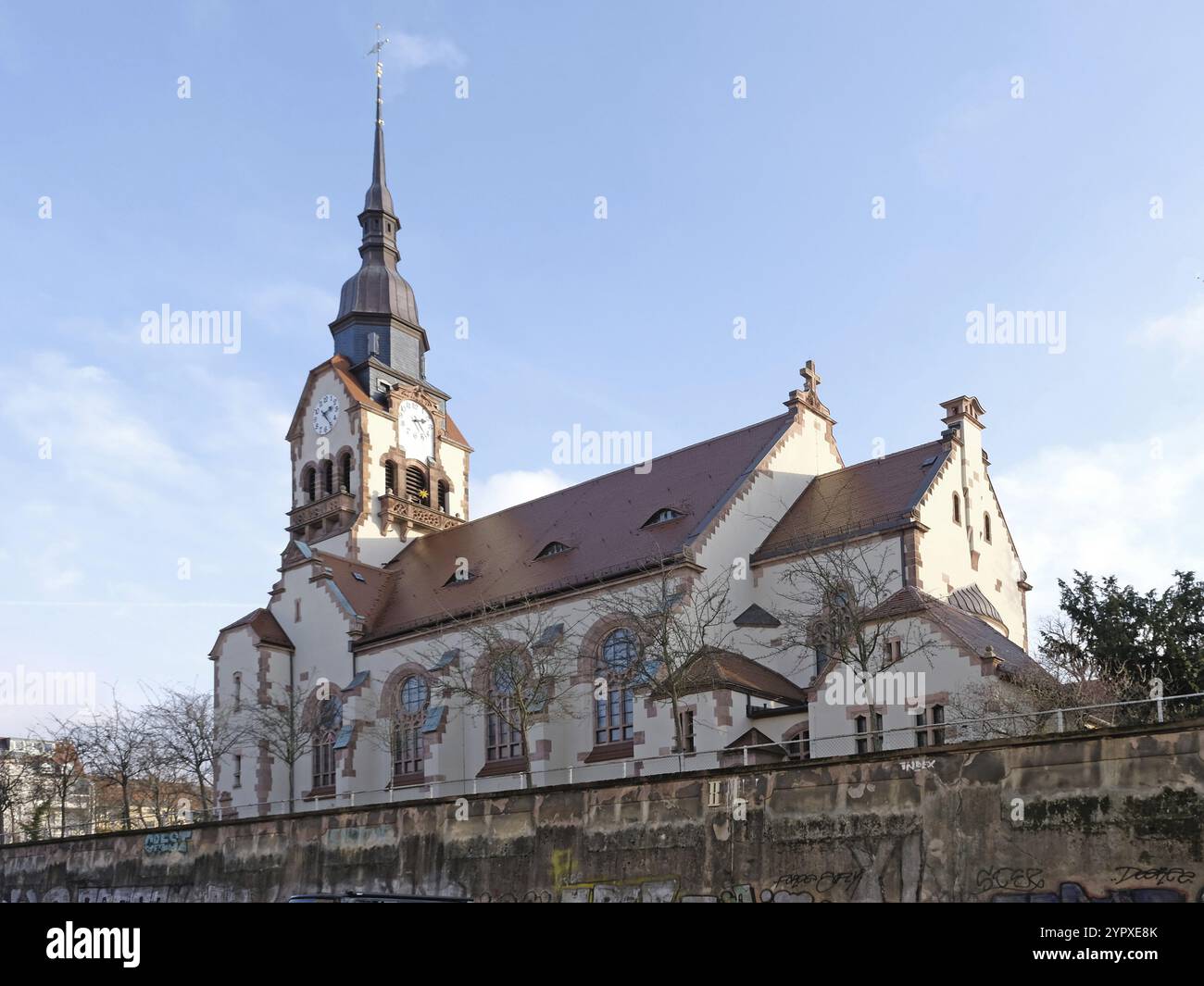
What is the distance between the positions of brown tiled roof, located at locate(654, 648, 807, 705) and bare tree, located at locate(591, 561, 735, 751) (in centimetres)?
5

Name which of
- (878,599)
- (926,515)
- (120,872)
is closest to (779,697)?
(878,599)

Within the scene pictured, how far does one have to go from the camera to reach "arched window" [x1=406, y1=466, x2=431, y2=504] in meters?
56.4

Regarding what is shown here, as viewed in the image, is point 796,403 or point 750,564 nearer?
point 750,564

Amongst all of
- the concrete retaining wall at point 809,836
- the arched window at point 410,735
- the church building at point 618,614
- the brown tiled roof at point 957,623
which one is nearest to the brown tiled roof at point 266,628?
the church building at point 618,614

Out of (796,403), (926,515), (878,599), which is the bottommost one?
(878,599)

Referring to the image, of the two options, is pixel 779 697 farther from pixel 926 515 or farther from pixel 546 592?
pixel 546 592

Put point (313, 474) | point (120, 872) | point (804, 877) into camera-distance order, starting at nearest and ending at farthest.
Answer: point (804, 877) → point (120, 872) → point (313, 474)

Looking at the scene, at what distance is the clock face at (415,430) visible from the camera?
5662cm

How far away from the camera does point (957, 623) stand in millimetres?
33062

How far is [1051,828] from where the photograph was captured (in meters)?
21.2

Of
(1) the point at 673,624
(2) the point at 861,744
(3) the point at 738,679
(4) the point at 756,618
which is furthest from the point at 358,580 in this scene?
(2) the point at 861,744

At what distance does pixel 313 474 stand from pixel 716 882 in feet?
119

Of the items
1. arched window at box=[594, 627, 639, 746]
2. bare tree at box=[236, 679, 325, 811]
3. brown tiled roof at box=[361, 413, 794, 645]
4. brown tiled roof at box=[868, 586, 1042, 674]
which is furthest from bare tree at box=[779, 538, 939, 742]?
bare tree at box=[236, 679, 325, 811]
